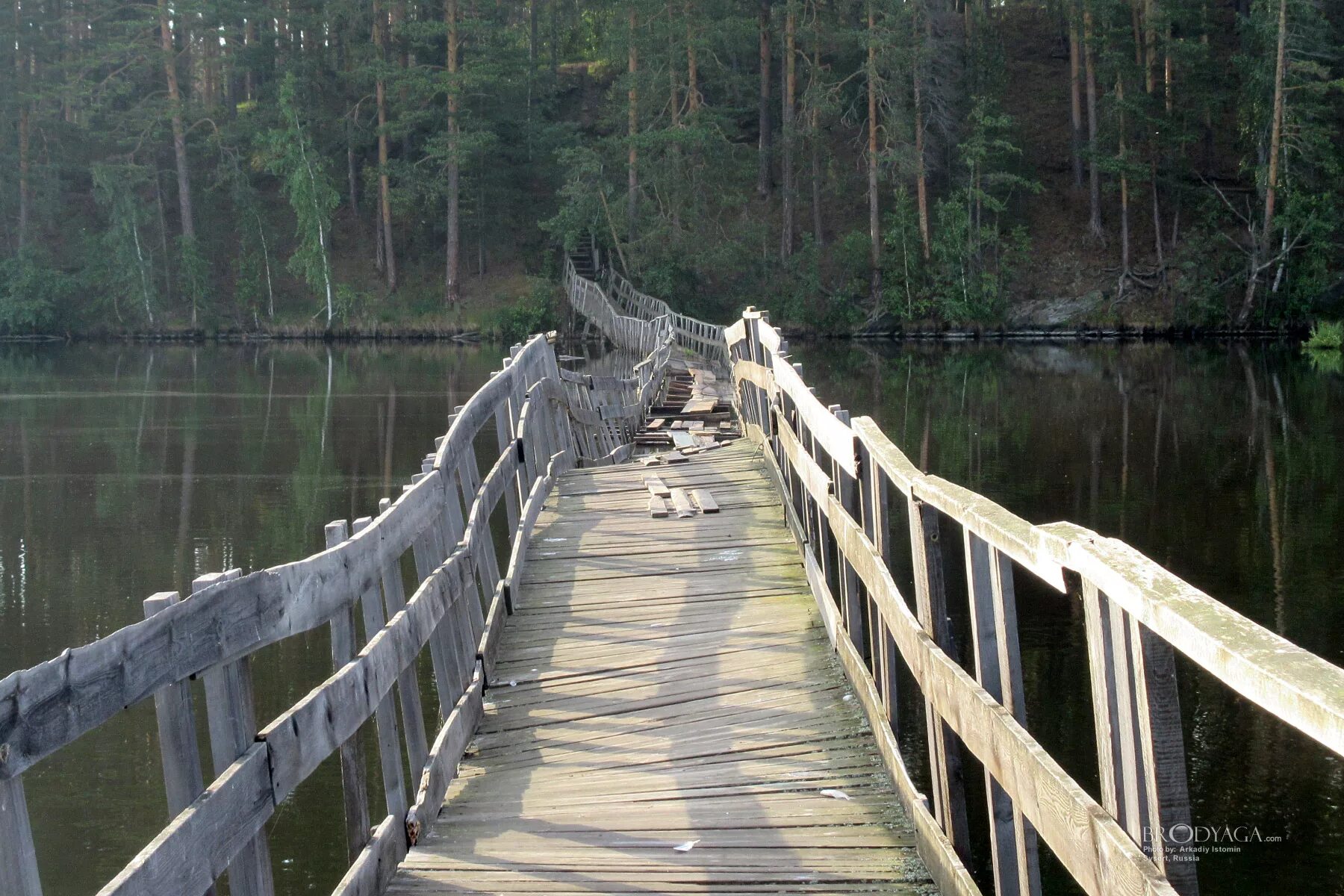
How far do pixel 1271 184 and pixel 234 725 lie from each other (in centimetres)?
4743

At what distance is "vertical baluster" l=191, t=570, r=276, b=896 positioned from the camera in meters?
3.02

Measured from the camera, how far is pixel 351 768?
404cm

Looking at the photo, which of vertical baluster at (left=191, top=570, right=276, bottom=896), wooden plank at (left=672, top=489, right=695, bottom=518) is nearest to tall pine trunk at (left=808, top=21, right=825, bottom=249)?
wooden plank at (left=672, top=489, right=695, bottom=518)

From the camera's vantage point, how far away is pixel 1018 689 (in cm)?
A: 346

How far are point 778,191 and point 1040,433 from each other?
112 feet

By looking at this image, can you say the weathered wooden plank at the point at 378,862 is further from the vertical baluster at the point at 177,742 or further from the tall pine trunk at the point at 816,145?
the tall pine trunk at the point at 816,145

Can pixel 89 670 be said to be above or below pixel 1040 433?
above

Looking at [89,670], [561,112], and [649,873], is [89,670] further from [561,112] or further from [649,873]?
[561,112]

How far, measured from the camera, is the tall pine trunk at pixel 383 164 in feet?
179

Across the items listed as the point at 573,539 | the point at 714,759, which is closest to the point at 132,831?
the point at 573,539

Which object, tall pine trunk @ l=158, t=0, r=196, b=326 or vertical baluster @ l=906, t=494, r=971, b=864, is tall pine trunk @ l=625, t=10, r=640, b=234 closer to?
→ tall pine trunk @ l=158, t=0, r=196, b=326

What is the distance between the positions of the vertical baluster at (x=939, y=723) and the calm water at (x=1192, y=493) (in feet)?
11.3

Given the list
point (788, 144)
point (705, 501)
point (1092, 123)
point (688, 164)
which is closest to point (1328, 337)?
point (1092, 123)

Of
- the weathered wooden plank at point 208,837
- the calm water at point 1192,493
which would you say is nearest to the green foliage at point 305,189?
the calm water at point 1192,493
